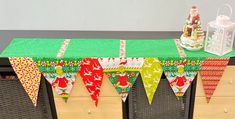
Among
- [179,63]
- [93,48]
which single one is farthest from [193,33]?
[93,48]

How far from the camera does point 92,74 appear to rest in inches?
63.0

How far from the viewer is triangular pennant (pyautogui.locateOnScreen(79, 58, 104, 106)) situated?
1572 mm

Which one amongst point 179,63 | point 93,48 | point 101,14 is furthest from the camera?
point 101,14

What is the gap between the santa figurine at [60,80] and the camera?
160 centimetres

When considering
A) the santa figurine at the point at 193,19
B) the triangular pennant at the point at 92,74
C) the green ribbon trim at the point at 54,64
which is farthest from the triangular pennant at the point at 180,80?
the green ribbon trim at the point at 54,64

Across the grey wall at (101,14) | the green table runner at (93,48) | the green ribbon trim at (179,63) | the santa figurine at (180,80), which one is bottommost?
the santa figurine at (180,80)

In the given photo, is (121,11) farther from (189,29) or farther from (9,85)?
(9,85)

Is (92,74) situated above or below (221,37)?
below

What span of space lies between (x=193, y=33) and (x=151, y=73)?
32 cm

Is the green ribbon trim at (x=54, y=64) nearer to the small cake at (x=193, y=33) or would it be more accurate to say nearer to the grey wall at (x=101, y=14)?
the grey wall at (x=101, y=14)

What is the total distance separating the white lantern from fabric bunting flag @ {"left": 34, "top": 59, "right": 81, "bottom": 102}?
74cm

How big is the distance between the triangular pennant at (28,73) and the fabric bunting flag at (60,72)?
0.13 feet

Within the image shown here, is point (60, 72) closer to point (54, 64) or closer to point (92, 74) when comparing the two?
point (54, 64)

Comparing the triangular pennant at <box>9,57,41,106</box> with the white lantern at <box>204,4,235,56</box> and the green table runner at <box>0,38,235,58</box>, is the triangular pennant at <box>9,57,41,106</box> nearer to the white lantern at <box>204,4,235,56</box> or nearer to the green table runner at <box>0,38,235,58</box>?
the green table runner at <box>0,38,235,58</box>
